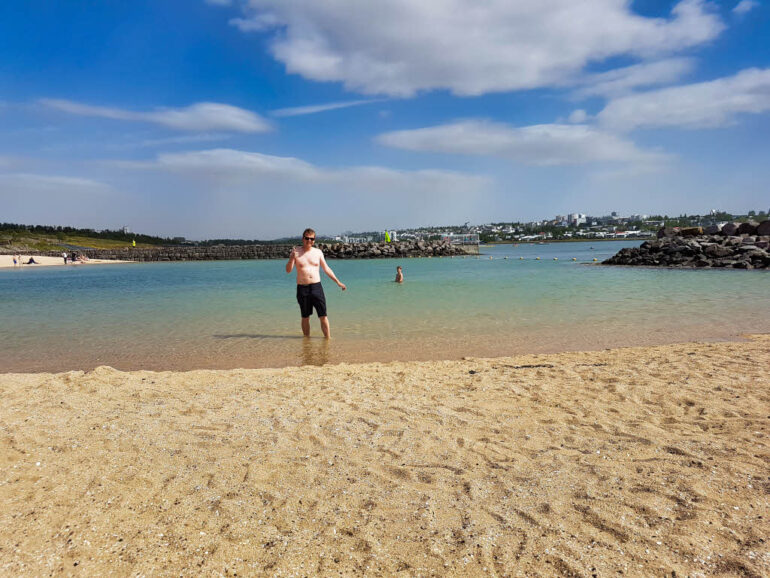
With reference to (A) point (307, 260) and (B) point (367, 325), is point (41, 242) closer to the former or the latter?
(B) point (367, 325)

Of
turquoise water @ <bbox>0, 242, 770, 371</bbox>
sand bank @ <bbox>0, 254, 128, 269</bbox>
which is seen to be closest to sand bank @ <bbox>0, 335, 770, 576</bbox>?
turquoise water @ <bbox>0, 242, 770, 371</bbox>

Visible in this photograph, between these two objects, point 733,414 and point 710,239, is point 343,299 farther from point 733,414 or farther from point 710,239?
point 710,239

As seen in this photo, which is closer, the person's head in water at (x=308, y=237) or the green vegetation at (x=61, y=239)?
the person's head in water at (x=308, y=237)

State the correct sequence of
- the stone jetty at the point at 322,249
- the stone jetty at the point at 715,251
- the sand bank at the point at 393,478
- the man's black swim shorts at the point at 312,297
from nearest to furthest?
the sand bank at the point at 393,478 → the man's black swim shorts at the point at 312,297 → the stone jetty at the point at 715,251 → the stone jetty at the point at 322,249

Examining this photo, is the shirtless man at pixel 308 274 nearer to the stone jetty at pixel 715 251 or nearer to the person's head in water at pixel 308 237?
the person's head in water at pixel 308 237

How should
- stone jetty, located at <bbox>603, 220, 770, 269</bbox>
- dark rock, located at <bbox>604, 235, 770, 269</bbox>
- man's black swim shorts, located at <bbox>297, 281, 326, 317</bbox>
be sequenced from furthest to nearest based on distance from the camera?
1. stone jetty, located at <bbox>603, 220, 770, 269</bbox>
2. dark rock, located at <bbox>604, 235, 770, 269</bbox>
3. man's black swim shorts, located at <bbox>297, 281, 326, 317</bbox>

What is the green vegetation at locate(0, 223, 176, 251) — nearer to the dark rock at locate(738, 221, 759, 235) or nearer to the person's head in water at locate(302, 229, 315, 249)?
the person's head in water at locate(302, 229, 315, 249)

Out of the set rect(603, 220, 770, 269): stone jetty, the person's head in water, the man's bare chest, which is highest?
the person's head in water

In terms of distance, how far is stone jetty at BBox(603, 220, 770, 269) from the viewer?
27.3 meters

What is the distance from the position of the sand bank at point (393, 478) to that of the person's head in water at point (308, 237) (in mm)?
3758

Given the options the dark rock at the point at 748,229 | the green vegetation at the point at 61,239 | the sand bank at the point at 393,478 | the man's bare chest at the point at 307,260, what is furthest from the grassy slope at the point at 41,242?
the dark rock at the point at 748,229

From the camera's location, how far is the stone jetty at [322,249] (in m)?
67.2

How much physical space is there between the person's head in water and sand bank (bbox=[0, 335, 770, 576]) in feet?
12.3

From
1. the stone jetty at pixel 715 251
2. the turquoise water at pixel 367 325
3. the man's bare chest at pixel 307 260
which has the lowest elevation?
the turquoise water at pixel 367 325
